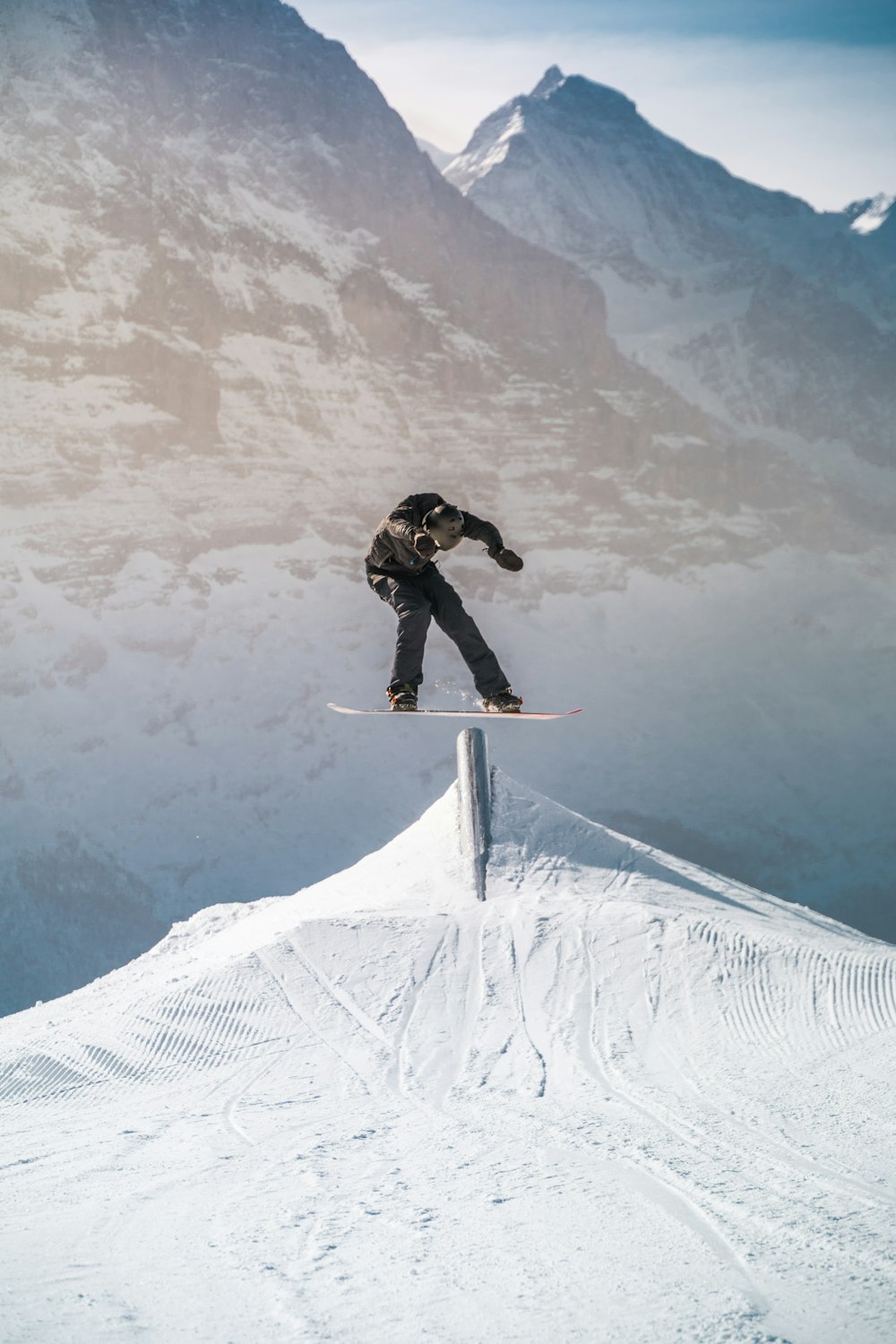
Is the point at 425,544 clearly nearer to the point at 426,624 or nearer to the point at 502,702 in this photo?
the point at 426,624

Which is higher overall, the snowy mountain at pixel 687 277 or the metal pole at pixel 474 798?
the snowy mountain at pixel 687 277

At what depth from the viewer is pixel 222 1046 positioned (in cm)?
1170

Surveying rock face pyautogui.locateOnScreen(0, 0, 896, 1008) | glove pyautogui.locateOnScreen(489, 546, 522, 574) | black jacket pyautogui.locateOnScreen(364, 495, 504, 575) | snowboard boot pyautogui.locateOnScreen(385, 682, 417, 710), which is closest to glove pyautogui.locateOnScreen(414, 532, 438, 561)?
black jacket pyautogui.locateOnScreen(364, 495, 504, 575)

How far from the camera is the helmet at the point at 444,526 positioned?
859cm

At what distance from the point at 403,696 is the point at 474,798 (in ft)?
25.6

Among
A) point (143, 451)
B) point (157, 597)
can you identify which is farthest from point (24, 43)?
point (157, 597)

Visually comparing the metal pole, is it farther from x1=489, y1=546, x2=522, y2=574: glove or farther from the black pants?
x1=489, y1=546, x2=522, y2=574: glove

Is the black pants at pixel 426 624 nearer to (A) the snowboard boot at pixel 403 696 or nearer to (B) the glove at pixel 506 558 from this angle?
(A) the snowboard boot at pixel 403 696

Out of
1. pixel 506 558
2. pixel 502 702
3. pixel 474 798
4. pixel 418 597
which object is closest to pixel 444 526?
pixel 506 558

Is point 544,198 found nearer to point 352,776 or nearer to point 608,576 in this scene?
point 608,576

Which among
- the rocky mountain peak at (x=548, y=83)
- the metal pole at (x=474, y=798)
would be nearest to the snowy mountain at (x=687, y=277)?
the rocky mountain peak at (x=548, y=83)

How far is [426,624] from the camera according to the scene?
9.48 m

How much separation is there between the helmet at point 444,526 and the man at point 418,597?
13 cm

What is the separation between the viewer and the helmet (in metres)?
8.59
